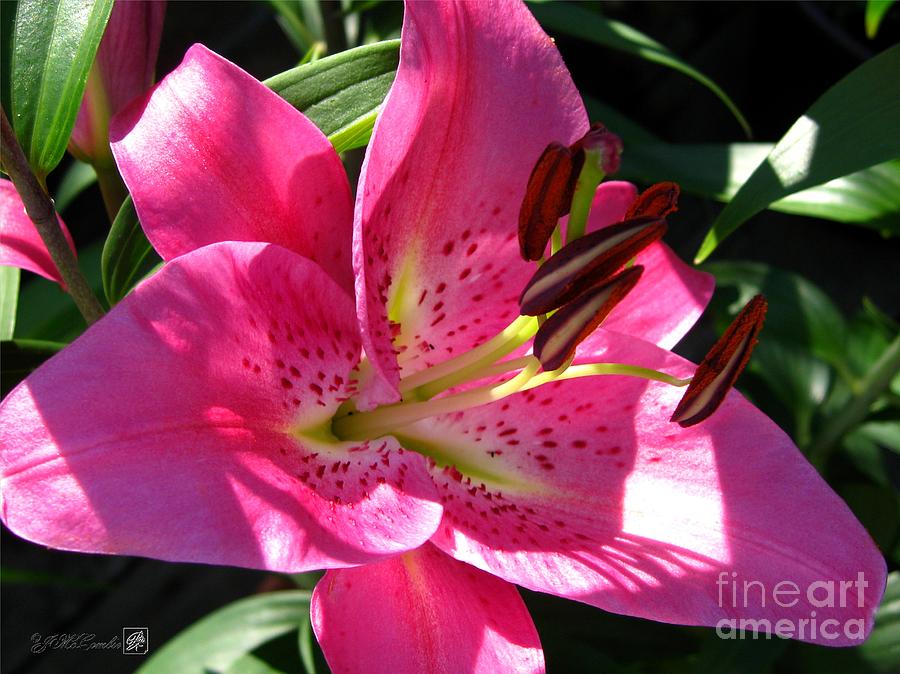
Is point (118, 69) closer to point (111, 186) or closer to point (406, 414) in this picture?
point (111, 186)

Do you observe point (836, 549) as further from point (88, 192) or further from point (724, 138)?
point (724, 138)

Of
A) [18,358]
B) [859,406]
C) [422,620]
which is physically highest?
[18,358]

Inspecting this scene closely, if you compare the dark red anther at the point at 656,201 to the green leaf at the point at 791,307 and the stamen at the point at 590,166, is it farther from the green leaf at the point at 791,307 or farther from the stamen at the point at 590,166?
the green leaf at the point at 791,307

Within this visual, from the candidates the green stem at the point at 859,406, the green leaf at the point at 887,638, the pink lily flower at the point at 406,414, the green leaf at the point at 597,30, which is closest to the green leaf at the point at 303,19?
the green leaf at the point at 597,30

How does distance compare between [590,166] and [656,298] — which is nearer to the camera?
[590,166]

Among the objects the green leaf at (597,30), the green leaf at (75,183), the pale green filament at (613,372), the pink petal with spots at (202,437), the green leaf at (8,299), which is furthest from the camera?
the green leaf at (75,183)

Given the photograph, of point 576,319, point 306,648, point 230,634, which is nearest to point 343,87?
point 576,319
